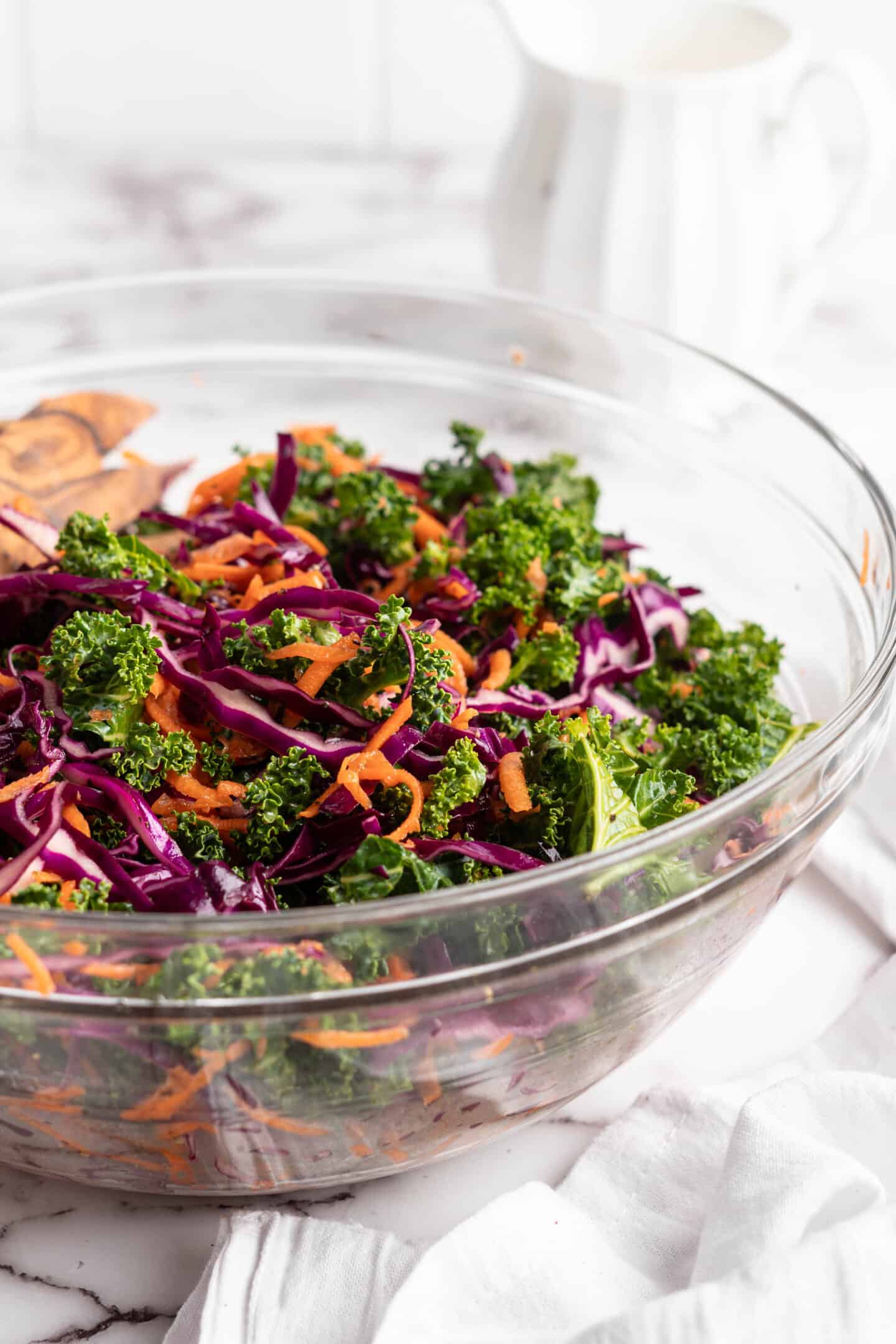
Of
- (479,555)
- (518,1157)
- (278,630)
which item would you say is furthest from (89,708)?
(518,1157)

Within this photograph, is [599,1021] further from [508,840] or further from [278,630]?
[278,630]

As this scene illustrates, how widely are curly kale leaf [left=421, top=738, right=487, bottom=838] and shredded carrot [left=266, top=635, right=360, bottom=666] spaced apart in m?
0.19

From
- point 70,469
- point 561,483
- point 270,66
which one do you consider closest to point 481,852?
point 561,483

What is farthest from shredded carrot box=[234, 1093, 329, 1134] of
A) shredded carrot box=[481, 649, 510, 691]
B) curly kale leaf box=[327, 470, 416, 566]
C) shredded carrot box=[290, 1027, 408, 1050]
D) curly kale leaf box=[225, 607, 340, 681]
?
curly kale leaf box=[327, 470, 416, 566]

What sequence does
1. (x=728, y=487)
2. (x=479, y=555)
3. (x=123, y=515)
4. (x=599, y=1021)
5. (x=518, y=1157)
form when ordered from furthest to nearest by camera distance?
1. (x=728, y=487)
2. (x=123, y=515)
3. (x=479, y=555)
4. (x=518, y=1157)
5. (x=599, y=1021)

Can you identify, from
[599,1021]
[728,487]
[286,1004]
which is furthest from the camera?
[728,487]

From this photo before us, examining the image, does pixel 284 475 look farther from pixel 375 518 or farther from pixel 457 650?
pixel 457 650

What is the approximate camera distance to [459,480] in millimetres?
2750

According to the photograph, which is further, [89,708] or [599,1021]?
[89,708]

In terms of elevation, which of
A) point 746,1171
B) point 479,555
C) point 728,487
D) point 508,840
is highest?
point 728,487

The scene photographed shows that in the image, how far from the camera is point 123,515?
2734 mm

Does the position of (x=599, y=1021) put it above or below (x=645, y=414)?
below

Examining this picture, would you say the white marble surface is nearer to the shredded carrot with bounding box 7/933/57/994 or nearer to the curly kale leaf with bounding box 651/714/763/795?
the curly kale leaf with bounding box 651/714/763/795

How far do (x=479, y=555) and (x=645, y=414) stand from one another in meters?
0.84
